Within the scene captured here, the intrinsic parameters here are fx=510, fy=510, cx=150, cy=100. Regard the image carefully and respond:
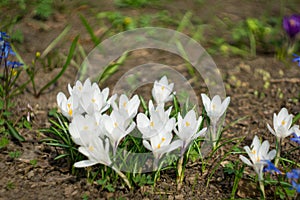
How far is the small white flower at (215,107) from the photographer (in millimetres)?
2381

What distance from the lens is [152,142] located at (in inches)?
85.7

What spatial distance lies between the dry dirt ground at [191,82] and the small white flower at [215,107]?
299 millimetres

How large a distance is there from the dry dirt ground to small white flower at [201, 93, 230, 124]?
30 cm

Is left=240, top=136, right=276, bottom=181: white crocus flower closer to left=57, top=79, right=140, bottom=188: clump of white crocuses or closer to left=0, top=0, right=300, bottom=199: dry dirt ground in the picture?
left=0, top=0, right=300, bottom=199: dry dirt ground

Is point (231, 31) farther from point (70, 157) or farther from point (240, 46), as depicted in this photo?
point (70, 157)

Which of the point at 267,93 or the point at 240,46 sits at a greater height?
the point at 240,46

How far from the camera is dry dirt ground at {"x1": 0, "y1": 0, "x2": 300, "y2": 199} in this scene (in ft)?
7.89

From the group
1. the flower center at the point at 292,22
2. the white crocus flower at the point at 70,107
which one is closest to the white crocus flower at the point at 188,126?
the white crocus flower at the point at 70,107

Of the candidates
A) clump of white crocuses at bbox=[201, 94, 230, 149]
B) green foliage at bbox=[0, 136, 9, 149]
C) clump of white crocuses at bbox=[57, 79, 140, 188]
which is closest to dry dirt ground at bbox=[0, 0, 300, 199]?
green foliage at bbox=[0, 136, 9, 149]

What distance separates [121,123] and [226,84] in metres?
1.49

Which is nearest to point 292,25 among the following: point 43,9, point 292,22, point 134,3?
point 292,22

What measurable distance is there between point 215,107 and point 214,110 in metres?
0.02

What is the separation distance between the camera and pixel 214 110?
2389mm

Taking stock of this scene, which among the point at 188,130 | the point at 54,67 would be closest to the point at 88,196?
the point at 188,130
